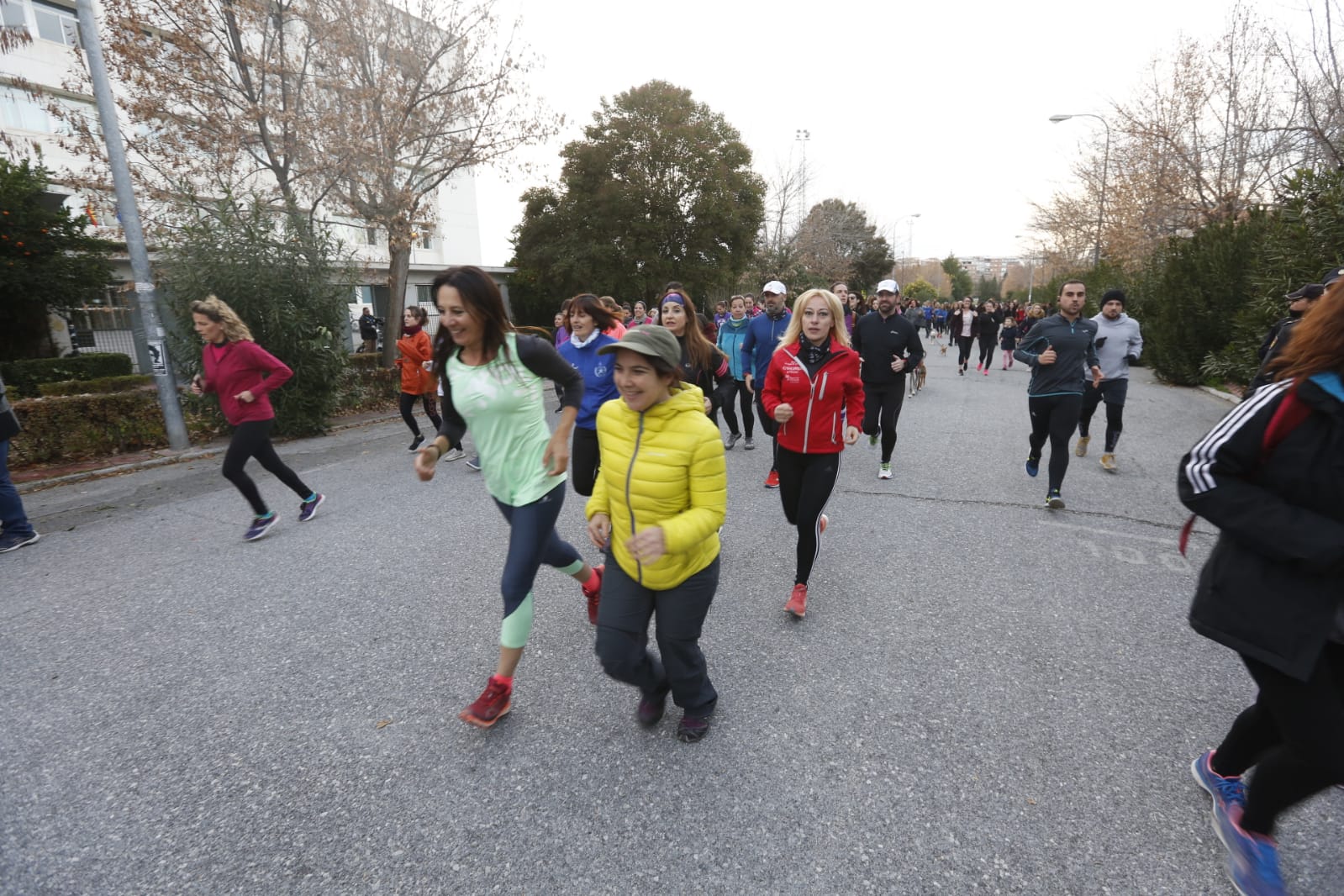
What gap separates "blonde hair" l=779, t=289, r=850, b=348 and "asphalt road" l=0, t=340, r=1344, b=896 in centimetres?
164

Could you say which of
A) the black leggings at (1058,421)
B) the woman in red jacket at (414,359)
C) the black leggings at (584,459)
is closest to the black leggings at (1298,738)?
the black leggings at (584,459)

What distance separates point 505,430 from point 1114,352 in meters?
6.85

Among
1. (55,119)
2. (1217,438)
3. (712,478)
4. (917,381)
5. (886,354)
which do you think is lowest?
(917,381)

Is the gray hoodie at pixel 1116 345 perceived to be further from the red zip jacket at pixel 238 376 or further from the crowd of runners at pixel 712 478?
the red zip jacket at pixel 238 376

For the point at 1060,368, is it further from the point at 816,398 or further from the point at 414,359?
the point at 414,359

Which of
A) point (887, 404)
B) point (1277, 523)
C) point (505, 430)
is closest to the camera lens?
point (1277, 523)

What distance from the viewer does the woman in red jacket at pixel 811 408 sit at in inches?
147

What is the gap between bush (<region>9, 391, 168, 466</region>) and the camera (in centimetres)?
789

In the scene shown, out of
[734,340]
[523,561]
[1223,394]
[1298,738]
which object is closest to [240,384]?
[523,561]

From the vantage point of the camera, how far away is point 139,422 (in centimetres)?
894

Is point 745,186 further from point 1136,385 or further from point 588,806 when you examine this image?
point 588,806

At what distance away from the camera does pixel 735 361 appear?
830 centimetres

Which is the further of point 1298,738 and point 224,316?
point 224,316

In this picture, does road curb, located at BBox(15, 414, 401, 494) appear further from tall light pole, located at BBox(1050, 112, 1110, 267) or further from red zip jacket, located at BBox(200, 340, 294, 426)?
tall light pole, located at BBox(1050, 112, 1110, 267)
